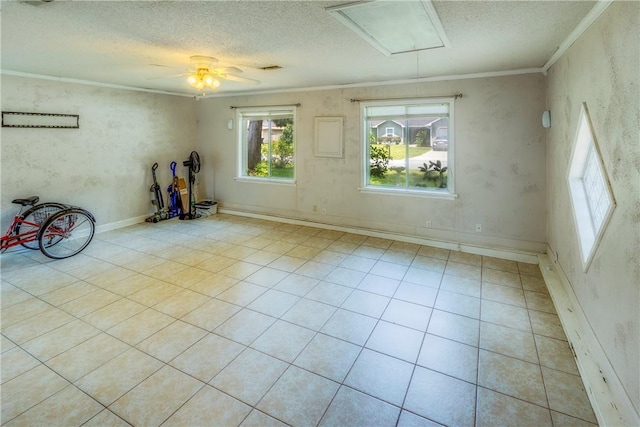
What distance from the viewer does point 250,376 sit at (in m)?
2.20

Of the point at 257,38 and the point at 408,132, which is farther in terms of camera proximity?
the point at 408,132

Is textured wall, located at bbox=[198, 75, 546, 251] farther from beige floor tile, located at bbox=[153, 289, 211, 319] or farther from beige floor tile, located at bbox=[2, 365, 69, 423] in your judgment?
beige floor tile, located at bbox=[2, 365, 69, 423]

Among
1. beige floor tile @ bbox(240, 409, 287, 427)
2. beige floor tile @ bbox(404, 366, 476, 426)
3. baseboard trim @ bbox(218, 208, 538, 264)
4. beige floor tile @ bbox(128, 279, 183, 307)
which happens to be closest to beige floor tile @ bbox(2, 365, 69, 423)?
beige floor tile @ bbox(128, 279, 183, 307)

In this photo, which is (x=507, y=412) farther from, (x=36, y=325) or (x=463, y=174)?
(x=36, y=325)

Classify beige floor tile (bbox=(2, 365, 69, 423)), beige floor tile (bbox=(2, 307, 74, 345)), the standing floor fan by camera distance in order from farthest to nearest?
the standing floor fan < beige floor tile (bbox=(2, 307, 74, 345)) < beige floor tile (bbox=(2, 365, 69, 423))

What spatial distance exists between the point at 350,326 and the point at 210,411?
1320mm

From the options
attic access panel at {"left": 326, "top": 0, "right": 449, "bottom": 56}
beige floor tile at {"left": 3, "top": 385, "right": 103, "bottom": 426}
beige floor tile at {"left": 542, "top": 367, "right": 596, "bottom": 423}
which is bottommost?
beige floor tile at {"left": 3, "top": 385, "right": 103, "bottom": 426}

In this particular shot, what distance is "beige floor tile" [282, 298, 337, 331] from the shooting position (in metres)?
2.85

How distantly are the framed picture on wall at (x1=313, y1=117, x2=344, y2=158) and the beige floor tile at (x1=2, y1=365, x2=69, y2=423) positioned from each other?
179 inches

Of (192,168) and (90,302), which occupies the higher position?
(192,168)

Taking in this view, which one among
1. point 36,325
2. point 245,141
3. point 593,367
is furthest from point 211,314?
point 245,141

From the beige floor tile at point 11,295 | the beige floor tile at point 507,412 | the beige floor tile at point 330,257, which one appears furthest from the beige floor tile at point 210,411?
the beige floor tile at point 11,295

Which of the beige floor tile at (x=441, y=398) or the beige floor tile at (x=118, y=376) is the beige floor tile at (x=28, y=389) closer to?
the beige floor tile at (x=118, y=376)

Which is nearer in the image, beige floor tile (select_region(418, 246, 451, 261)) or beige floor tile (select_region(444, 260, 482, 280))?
beige floor tile (select_region(444, 260, 482, 280))
